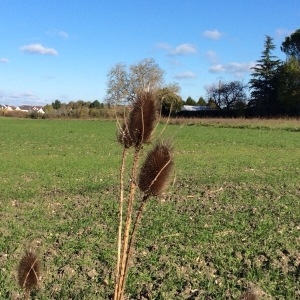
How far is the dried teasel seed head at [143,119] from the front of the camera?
182 centimetres

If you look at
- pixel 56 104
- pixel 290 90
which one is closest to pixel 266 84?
pixel 290 90

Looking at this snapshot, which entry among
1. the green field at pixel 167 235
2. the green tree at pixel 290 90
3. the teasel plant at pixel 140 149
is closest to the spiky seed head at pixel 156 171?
the teasel plant at pixel 140 149

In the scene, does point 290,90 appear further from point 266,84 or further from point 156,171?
point 156,171

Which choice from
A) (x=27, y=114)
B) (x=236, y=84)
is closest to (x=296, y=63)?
(x=236, y=84)

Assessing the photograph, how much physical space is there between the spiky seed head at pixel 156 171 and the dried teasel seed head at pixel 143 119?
3.9 inches

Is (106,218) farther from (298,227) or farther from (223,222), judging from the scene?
(298,227)

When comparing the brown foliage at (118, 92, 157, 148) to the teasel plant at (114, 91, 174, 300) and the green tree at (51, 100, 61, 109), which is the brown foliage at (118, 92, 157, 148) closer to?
the teasel plant at (114, 91, 174, 300)

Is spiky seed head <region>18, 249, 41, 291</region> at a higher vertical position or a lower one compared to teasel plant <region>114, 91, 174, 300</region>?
lower

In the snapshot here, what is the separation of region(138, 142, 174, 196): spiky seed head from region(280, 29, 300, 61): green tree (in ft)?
288

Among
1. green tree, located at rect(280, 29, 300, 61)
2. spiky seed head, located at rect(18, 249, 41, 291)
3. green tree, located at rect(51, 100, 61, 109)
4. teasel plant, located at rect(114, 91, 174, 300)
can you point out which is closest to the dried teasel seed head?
teasel plant, located at rect(114, 91, 174, 300)

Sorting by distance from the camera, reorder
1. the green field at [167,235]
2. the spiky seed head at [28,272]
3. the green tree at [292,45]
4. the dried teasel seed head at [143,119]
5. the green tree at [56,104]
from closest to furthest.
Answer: the dried teasel seed head at [143,119] → the spiky seed head at [28,272] → the green field at [167,235] → the green tree at [292,45] → the green tree at [56,104]

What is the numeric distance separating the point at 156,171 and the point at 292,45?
90679 millimetres

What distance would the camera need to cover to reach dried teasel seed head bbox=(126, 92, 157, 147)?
182 centimetres

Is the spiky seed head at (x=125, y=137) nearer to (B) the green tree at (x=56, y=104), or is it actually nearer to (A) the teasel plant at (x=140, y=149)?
(A) the teasel plant at (x=140, y=149)
